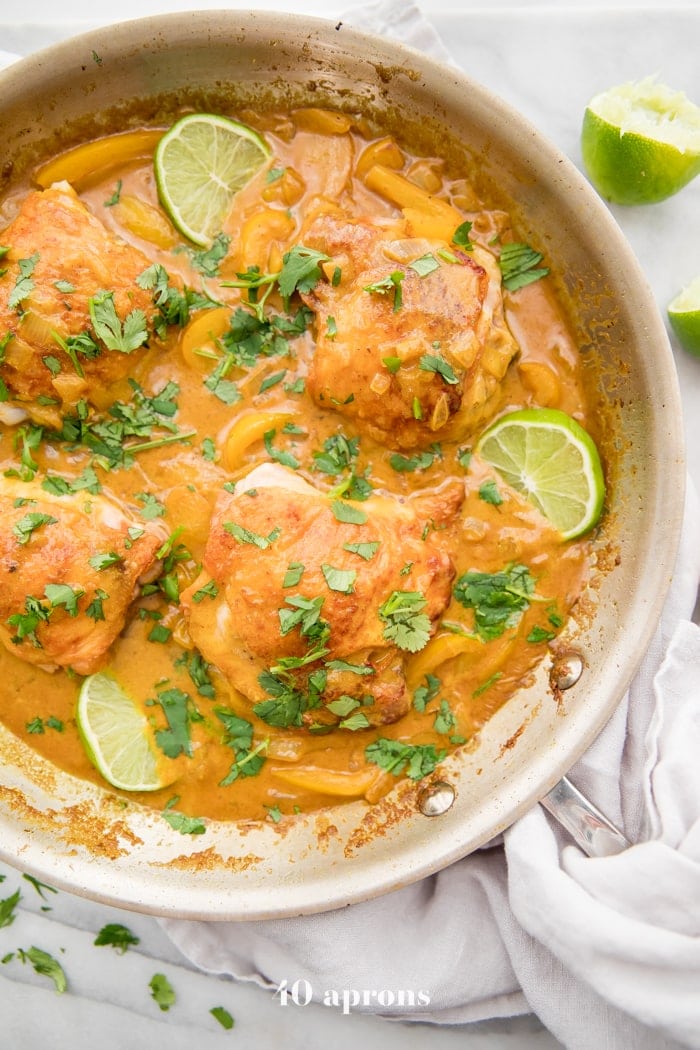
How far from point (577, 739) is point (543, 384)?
1.42 m

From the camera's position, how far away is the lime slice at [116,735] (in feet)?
11.3

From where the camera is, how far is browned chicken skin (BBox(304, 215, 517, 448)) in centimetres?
316

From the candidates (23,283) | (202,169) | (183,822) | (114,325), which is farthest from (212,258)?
(183,822)

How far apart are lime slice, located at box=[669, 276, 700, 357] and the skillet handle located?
6.39 feet

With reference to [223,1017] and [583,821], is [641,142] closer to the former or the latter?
[583,821]

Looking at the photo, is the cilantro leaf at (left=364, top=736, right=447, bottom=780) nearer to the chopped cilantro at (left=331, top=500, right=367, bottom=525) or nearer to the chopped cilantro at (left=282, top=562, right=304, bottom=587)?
the chopped cilantro at (left=282, top=562, right=304, bottom=587)

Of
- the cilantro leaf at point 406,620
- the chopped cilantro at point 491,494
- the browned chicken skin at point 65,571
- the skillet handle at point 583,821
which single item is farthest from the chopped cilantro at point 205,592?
the skillet handle at point 583,821

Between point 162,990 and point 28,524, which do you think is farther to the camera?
point 162,990

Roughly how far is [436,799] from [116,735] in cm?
135

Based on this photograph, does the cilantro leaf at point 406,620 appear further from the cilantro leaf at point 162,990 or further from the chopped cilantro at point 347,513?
the cilantro leaf at point 162,990

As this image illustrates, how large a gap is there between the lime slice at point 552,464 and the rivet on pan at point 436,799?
115 centimetres

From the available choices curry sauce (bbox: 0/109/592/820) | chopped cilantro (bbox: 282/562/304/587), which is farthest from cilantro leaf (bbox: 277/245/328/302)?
chopped cilantro (bbox: 282/562/304/587)

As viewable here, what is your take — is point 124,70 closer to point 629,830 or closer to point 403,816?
point 403,816

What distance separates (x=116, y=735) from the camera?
3.46m
